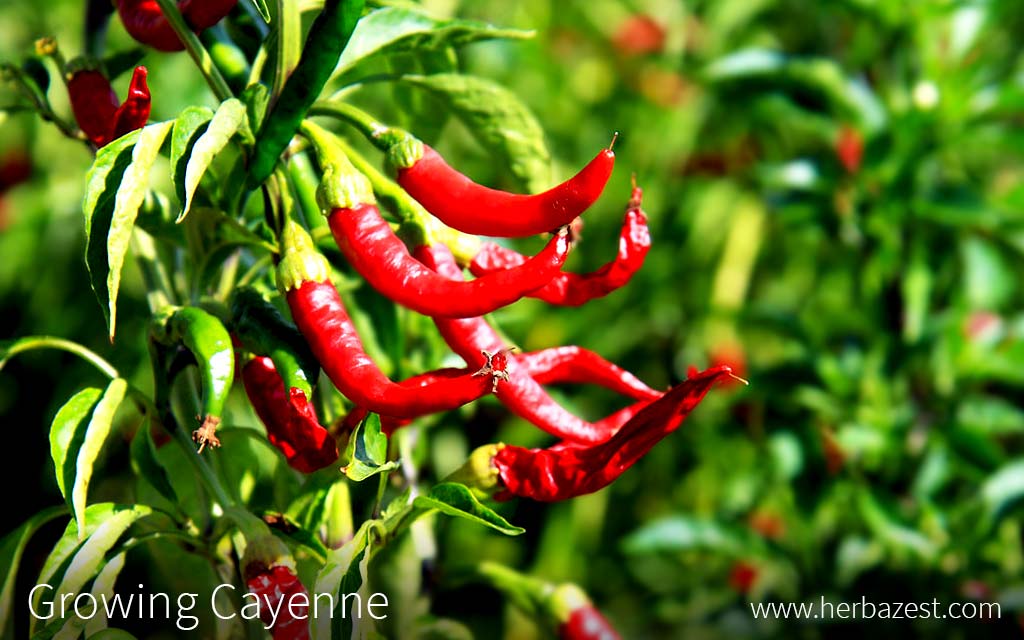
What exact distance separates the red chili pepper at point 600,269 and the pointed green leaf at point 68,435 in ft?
1.10

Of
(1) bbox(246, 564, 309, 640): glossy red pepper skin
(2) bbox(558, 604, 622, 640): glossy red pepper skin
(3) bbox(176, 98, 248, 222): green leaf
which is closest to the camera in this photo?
(3) bbox(176, 98, 248, 222): green leaf

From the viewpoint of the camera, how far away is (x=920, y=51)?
1.98m

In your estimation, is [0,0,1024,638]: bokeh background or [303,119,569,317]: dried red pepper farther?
[0,0,1024,638]: bokeh background

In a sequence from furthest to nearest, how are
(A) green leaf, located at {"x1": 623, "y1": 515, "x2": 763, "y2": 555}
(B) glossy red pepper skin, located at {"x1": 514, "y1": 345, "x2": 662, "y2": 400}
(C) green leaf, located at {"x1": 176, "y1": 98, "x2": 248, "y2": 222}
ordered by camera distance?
(A) green leaf, located at {"x1": 623, "y1": 515, "x2": 763, "y2": 555}
(B) glossy red pepper skin, located at {"x1": 514, "y1": 345, "x2": 662, "y2": 400}
(C) green leaf, located at {"x1": 176, "y1": 98, "x2": 248, "y2": 222}

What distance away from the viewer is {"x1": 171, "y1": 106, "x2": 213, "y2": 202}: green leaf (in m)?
0.79

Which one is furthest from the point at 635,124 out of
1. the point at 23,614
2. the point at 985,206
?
the point at 23,614

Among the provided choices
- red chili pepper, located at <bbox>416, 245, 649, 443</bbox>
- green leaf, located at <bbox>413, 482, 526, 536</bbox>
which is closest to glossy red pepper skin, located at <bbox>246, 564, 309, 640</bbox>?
green leaf, located at <bbox>413, 482, 526, 536</bbox>

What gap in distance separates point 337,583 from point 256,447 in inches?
12.2

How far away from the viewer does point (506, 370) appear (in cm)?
86

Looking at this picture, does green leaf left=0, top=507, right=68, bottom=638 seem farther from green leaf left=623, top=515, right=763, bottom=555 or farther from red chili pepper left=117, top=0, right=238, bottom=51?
green leaf left=623, top=515, right=763, bottom=555

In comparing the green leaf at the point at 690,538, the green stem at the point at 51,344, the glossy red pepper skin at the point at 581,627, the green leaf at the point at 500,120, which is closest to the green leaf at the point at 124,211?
the green stem at the point at 51,344

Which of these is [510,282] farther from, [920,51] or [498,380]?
[920,51]

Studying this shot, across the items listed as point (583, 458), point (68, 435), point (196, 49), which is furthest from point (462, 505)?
point (196, 49)

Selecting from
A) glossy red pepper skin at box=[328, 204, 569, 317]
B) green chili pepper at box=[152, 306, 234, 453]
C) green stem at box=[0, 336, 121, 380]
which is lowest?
green stem at box=[0, 336, 121, 380]
